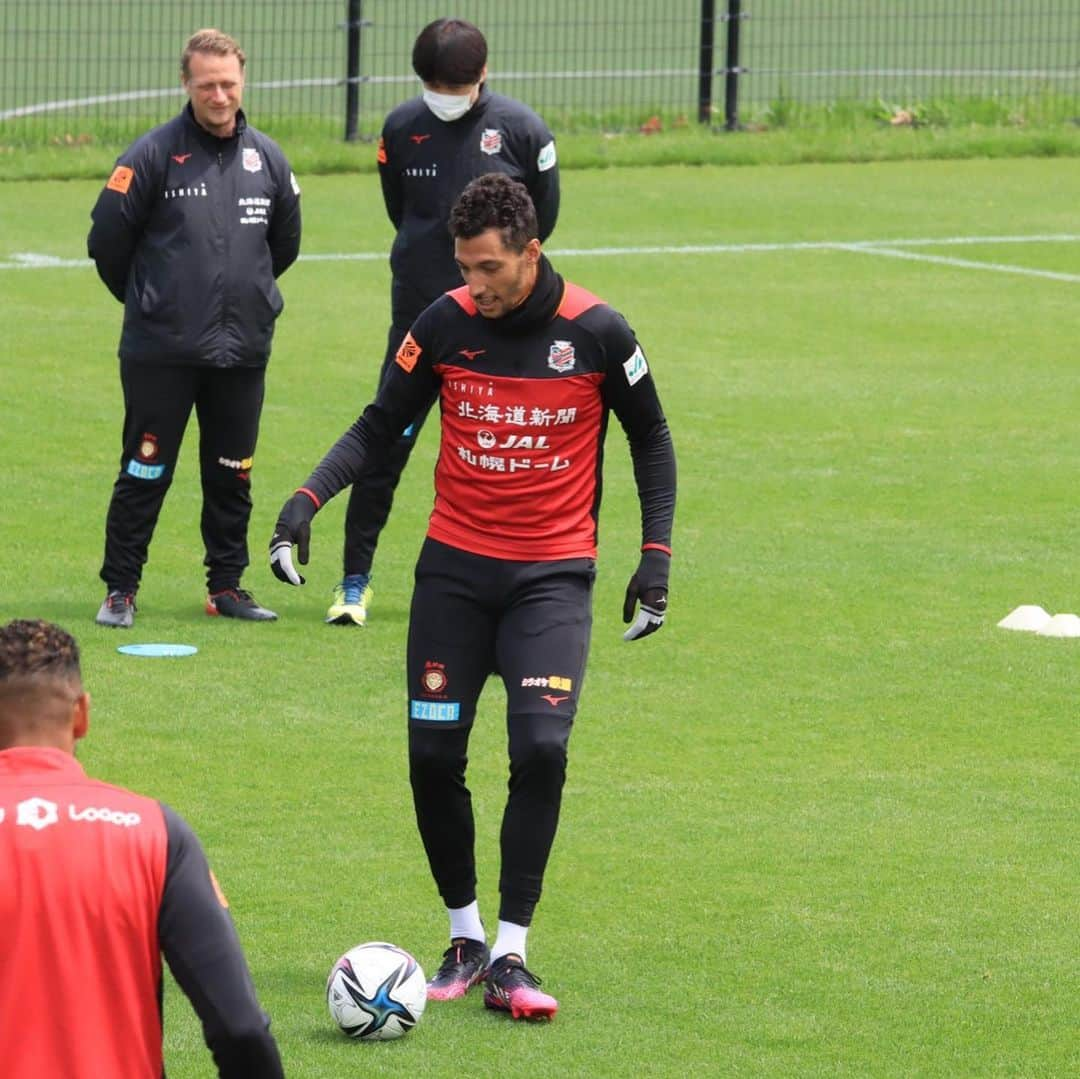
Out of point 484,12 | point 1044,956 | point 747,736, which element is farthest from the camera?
point 484,12

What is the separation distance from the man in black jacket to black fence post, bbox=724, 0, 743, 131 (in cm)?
1710

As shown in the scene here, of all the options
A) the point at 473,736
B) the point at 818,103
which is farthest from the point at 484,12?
the point at 473,736

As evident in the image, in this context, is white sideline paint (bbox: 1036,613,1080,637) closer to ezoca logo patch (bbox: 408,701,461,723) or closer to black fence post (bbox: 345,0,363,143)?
ezoca logo patch (bbox: 408,701,461,723)

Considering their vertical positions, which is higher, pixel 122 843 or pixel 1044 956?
pixel 122 843

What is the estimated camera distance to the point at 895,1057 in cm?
670

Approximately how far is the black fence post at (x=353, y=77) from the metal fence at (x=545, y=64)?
0.07 feet

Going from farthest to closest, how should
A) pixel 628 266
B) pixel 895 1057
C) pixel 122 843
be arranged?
pixel 628 266 < pixel 895 1057 < pixel 122 843

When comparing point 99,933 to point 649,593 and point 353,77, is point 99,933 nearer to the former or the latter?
point 649,593

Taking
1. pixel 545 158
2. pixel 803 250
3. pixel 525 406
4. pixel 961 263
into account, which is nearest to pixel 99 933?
pixel 525 406

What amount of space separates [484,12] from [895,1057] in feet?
105

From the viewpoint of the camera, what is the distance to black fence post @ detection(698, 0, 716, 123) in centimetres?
2809

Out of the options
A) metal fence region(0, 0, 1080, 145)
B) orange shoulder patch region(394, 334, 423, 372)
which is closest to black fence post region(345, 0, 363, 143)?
metal fence region(0, 0, 1080, 145)

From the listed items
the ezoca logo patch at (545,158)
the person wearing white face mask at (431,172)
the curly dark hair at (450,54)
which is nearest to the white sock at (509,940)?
the person wearing white face mask at (431,172)

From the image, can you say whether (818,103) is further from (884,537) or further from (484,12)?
(884,537)
